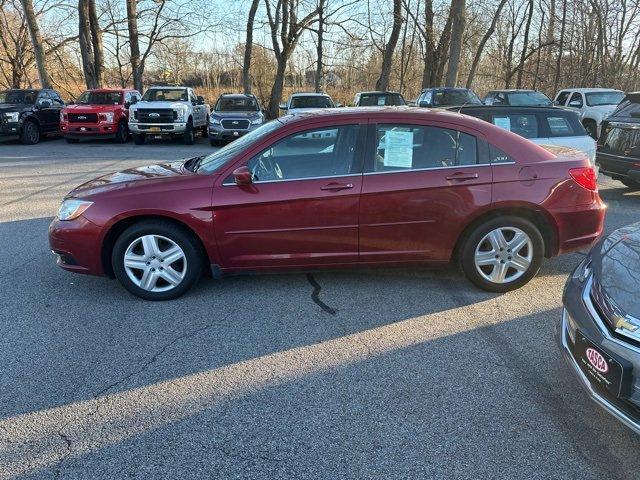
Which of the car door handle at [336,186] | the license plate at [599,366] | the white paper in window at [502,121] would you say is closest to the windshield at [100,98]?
the white paper in window at [502,121]

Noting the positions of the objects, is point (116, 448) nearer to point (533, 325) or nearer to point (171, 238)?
point (171, 238)

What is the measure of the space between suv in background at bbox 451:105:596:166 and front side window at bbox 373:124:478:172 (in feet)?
12.4

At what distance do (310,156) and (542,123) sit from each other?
5.16 meters

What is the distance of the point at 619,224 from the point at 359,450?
599cm

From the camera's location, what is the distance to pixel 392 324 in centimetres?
391

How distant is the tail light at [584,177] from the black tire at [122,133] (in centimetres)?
1621

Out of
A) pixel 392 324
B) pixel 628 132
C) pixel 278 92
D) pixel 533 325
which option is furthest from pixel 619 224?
pixel 278 92

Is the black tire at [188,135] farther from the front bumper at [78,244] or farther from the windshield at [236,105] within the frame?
the front bumper at [78,244]

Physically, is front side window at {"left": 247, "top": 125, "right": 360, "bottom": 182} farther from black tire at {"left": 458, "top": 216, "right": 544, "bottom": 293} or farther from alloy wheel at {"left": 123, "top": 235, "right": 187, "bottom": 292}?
black tire at {"left": 458, "top": 216, "right": 544, "bottom": 293}

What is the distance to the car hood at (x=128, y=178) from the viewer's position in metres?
4.36

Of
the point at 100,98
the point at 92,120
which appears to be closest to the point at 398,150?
the point at 92,120

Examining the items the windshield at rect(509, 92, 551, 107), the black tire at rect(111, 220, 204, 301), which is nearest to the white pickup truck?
the windshield at rect(509, 92, 551, 107)

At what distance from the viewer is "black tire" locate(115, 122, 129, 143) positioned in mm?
17386

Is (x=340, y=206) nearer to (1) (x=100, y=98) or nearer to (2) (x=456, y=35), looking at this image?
(1) (x=100, y=98)
